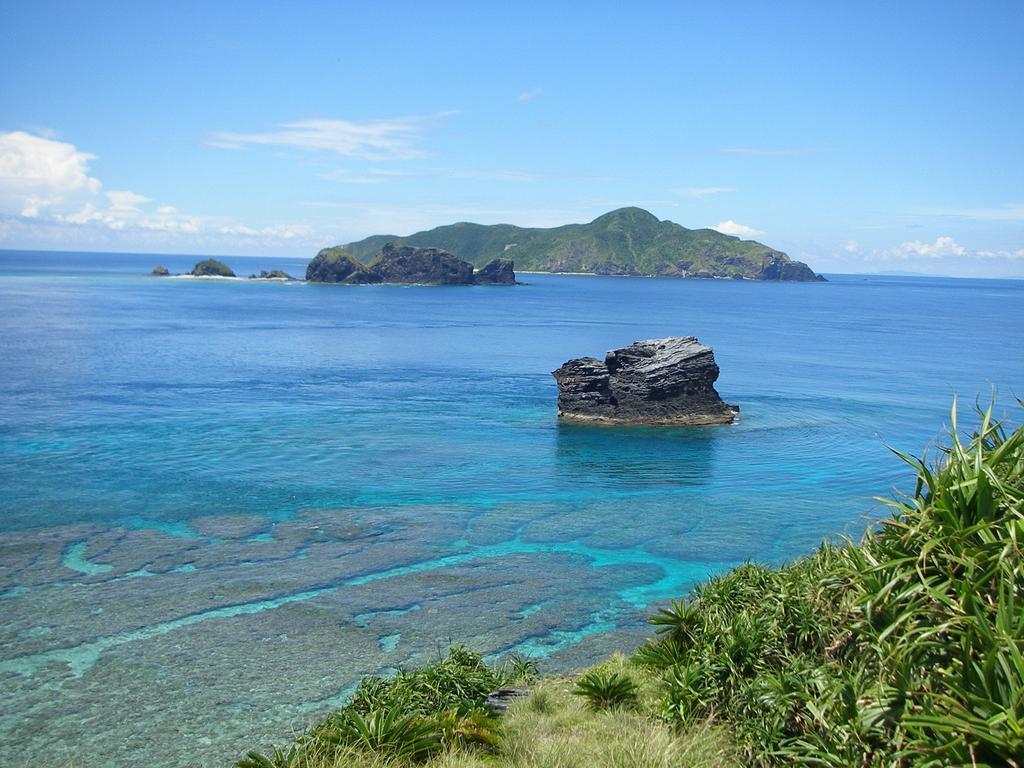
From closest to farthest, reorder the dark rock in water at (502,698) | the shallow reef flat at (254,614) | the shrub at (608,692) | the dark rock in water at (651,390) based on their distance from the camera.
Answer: the shrub at (608,692), the dark rock in water at (502,698), the shallow reef flat at (254,614), the dark rock in water at (651,390)

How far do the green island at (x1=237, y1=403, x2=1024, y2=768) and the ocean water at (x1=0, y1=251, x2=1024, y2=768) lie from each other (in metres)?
5.20

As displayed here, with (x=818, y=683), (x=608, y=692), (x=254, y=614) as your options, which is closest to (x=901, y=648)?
(x=818, y=683)

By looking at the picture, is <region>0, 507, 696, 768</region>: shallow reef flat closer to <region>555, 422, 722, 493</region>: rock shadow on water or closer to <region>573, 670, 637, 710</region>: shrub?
<region>573, 670, 637, 710</region>: shrub

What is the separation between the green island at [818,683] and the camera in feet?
30.7

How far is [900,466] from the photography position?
43844mm

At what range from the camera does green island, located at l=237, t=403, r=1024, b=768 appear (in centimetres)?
935

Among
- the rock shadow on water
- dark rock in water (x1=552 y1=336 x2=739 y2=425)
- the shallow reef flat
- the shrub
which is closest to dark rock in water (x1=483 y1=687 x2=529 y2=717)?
the shrub

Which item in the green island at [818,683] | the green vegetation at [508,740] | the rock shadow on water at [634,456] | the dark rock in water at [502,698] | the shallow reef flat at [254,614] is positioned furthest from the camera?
the rock shadow on water at [634,456]

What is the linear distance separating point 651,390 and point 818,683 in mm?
42439

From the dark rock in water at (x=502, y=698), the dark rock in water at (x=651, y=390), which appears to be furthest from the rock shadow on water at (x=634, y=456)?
the dark rock in water at (x=502, y=698)

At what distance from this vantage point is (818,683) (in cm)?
1152

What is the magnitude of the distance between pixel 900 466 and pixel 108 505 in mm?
38985

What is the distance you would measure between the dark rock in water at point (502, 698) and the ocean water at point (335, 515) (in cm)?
469

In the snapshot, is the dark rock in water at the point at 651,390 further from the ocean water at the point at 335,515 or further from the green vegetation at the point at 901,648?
the green vegetation at the point at 901,648
